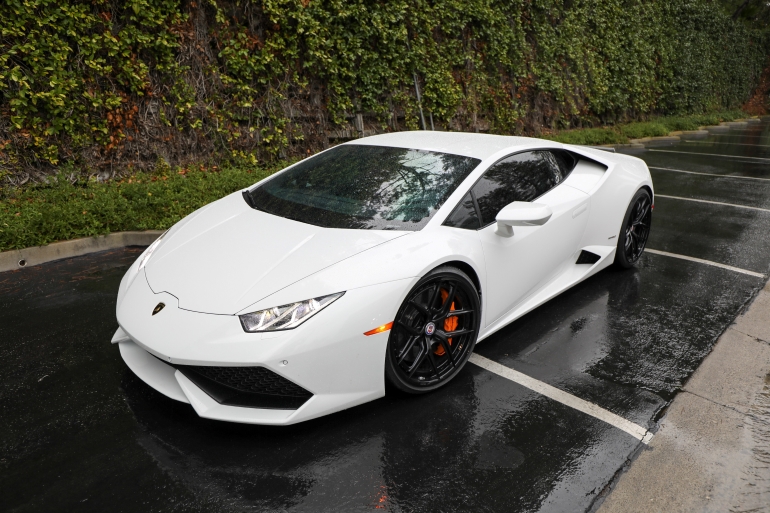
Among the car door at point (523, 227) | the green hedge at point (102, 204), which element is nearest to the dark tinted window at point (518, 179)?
the car door at point (523, 227)

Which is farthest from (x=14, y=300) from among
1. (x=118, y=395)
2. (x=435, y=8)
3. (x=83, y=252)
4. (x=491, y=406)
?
(x=435, y=8)

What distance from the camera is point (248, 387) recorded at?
2629mm

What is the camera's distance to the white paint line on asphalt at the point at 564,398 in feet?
9.67

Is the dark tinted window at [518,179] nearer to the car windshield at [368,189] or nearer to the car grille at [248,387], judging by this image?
the car windshield at [368,189]

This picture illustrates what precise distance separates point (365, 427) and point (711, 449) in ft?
5.32

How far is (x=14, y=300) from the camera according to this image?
4285 mm

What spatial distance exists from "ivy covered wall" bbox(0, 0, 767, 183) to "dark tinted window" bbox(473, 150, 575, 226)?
4.72 metres

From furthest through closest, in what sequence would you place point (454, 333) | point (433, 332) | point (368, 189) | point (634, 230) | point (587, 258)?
point (634, 230), point (587, 258), point (368, 189), point (454, 333), point (433, 332)

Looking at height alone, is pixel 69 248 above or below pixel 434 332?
above

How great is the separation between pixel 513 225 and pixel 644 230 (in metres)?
2.42

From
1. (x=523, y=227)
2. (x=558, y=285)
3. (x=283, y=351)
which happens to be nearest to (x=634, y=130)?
(x=558, y=285)

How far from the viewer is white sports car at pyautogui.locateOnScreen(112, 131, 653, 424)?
2.63m

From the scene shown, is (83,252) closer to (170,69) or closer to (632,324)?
(170,69)

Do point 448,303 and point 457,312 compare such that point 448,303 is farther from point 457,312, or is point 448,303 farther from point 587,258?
point 587,258
